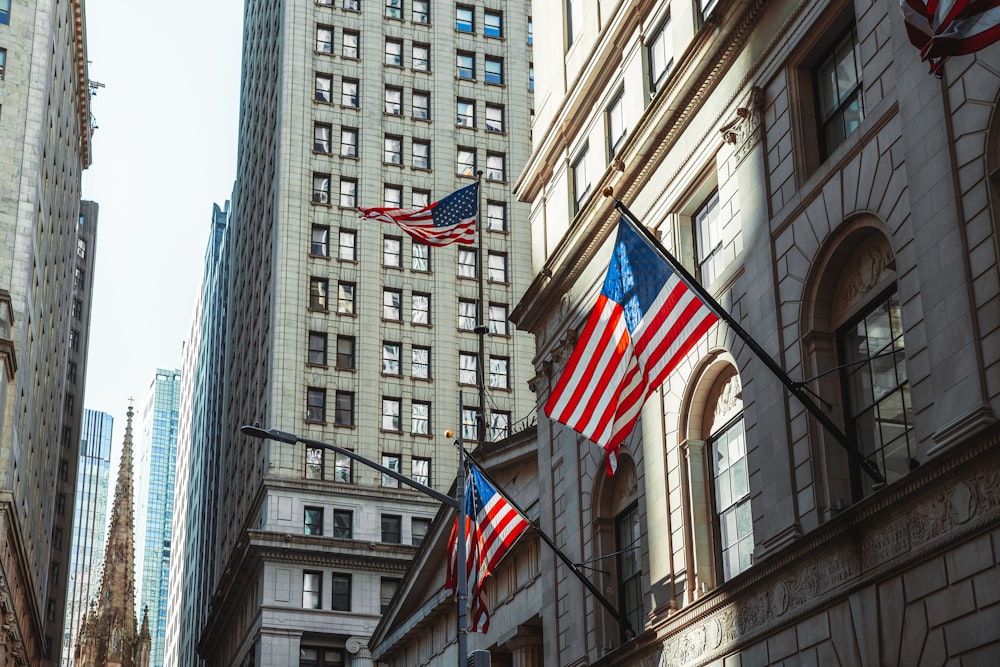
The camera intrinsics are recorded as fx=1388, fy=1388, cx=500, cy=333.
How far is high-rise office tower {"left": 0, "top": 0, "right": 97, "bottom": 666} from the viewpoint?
237ft

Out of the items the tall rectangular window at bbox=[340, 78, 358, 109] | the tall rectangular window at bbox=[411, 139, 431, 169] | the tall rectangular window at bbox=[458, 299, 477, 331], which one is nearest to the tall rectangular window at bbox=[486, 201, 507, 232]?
the tall rectangular window at bbox=[411, 139, 431, 169]

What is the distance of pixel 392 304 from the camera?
80.9 meters

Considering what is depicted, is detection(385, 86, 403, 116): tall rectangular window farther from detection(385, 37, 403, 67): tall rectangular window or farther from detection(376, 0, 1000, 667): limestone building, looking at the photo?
detection(376, 0, 1000, 667): limestone building

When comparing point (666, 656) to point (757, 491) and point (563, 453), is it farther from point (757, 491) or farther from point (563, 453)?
point (563, 453)

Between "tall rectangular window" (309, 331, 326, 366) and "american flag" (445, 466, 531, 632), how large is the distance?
4855 cm

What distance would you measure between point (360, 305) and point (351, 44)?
17.9 metres

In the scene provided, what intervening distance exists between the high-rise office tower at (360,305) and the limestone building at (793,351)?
39.8 m

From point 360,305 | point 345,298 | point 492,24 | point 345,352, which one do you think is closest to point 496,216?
point 360,305

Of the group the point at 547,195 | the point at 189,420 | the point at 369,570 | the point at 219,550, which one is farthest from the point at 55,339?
the point at 547,195

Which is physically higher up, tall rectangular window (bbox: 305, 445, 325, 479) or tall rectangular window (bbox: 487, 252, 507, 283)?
tall rectangular window (bbox: 487, 252, 507, 283)

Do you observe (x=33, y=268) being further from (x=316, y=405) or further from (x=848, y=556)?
(x=848, y=556)

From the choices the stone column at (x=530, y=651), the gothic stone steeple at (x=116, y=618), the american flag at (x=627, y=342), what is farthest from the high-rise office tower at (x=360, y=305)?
the gothic stone steeple at (x=116, y=618)

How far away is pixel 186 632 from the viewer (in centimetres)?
12912

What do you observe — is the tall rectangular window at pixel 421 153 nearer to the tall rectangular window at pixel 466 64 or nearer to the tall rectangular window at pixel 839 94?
the tall rectangular window at pixel 466 64
